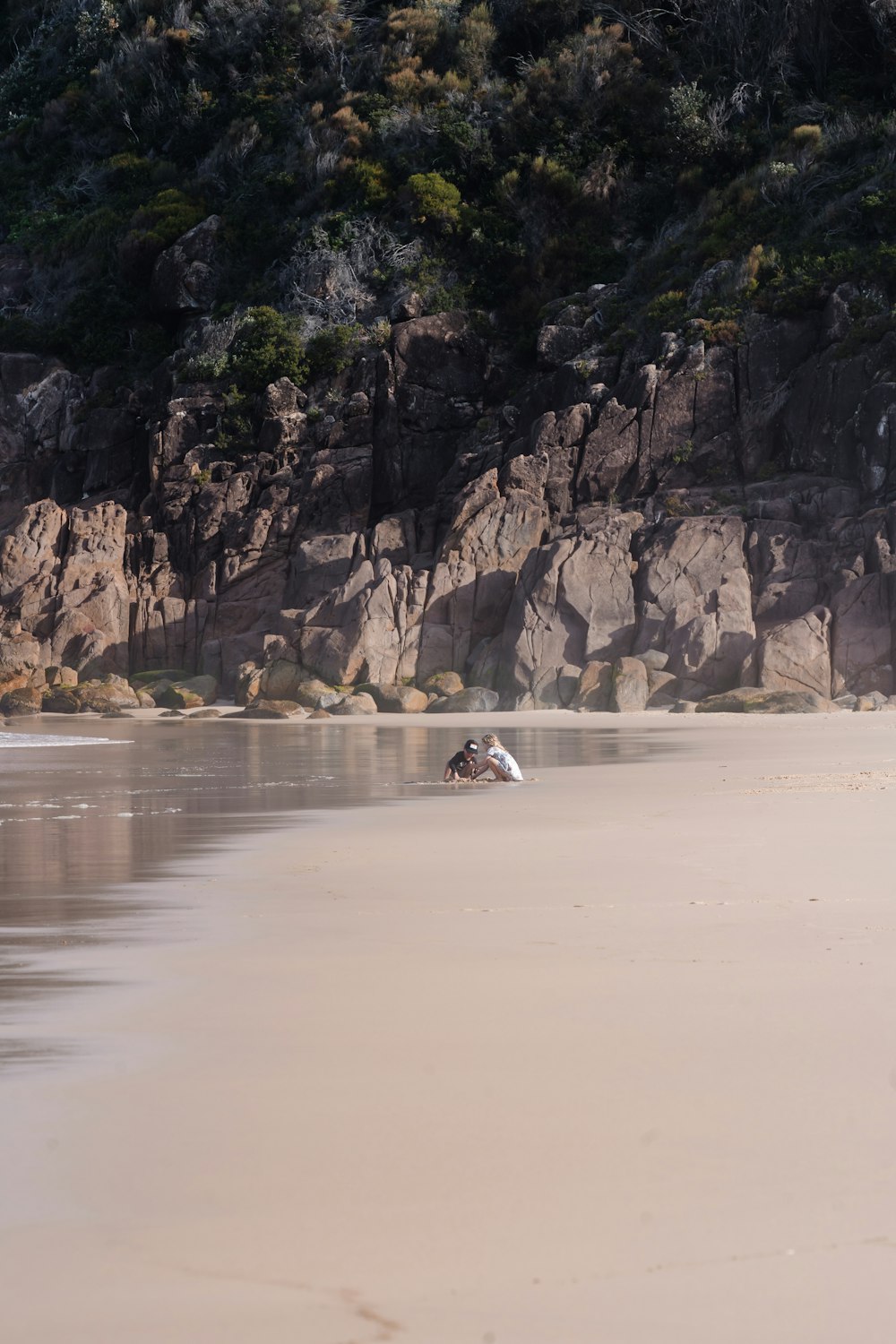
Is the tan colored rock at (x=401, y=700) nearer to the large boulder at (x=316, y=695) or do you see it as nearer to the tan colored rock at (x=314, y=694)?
the large boulder at (x=316, y=695)

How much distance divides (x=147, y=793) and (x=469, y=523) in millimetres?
21238

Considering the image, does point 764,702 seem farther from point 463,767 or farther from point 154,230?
point 154,230

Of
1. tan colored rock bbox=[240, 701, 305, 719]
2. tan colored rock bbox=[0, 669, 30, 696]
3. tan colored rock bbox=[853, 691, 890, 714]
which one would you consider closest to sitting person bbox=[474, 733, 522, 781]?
tan colored rock bbox=[853, 691, 890, 714]

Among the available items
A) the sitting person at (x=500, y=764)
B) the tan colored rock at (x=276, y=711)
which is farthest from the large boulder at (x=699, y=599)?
the sitting person at (x=500, y=764)

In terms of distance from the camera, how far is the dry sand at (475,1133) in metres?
2.51

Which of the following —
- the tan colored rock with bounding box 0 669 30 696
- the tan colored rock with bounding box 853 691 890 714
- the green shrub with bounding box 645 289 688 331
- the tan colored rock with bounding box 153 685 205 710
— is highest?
the green shrub with bounding box 645 289 688 331

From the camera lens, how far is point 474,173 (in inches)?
1866

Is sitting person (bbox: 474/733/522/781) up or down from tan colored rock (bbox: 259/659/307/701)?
down

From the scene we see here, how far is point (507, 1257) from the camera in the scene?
267cm

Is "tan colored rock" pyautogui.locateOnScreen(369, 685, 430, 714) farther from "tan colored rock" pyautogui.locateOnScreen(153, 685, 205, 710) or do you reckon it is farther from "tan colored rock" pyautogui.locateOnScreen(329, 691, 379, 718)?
"tan colored rock" pyautogui.locateOnScreen(153, 685, 205, 710)

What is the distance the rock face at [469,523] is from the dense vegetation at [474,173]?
72.5 inches

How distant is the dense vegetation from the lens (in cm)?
3988

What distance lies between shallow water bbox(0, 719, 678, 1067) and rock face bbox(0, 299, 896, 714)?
18.4 ft

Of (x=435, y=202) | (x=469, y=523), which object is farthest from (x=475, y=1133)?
(x=435, y=202)
